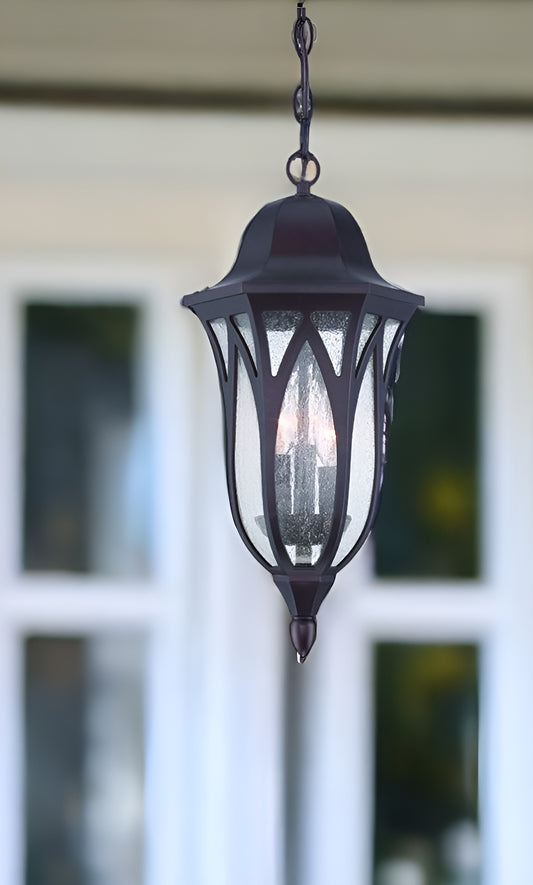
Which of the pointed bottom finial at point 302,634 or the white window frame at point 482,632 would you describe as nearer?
the pointed bottom finial at point 302,634

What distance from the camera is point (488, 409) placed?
2.43 m

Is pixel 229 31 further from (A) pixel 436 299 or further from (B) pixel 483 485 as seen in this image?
(B) pixel 483 485

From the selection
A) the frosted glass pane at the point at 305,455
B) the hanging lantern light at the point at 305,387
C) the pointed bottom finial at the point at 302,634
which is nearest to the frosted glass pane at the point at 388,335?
the hanging lantern light at the point at 305,387

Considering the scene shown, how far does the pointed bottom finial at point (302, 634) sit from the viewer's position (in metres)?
1.28

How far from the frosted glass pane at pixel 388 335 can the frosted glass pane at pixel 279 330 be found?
131mm

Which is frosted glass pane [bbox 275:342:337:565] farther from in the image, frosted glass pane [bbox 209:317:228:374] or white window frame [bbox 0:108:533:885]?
white window frame [bbox 0:108:533:885]

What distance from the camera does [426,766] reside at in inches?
95.4

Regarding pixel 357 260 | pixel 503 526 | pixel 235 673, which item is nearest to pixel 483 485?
pixel 503 526

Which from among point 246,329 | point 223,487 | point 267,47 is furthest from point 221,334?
point 267,47

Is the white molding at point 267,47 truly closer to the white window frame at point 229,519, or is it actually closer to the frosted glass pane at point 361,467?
the white window frame at point 229,519

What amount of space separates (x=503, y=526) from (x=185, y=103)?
120 cm

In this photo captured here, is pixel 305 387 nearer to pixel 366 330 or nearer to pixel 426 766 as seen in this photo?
pixel 366 330

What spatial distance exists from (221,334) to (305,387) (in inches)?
6.1

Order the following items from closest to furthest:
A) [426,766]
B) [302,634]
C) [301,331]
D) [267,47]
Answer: [301,331] → [302,634] → [267,47] → [426,766]
